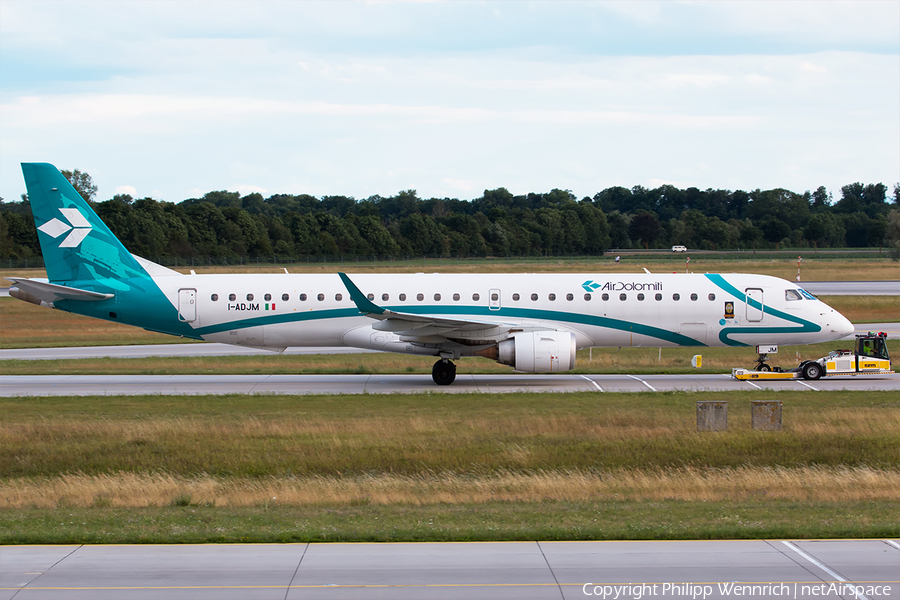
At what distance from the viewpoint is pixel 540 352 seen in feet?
89.0

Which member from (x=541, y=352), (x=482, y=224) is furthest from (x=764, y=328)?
(x=482, y=224)

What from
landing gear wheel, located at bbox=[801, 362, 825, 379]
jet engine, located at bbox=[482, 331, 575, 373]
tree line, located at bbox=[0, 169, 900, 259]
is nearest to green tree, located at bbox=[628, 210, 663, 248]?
tree line, located at bbox=[0, 169, 900, 259]

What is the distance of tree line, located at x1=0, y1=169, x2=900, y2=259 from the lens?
97.6 m

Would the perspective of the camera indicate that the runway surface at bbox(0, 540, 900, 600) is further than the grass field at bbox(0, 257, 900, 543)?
No

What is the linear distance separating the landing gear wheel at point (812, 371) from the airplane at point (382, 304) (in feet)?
3.10

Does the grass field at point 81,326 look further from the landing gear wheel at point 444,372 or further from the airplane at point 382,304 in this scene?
the landing gear wheel at point 444,372

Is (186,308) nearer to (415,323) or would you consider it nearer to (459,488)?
(415,323)

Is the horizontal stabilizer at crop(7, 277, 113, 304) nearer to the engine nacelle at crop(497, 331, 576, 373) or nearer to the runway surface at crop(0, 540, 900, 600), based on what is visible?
the engine nacelle at crop(497, 331, 576, 373)

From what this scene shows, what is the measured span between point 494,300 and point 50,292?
563 inches

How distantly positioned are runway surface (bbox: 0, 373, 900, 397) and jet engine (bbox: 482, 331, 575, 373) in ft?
3.60

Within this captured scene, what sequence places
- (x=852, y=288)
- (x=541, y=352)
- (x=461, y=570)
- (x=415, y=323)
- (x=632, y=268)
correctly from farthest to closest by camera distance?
(x=632, y=268) < (x=852, y=288) < (x=415, y=323) < (x=541, y=352) < (x=461, y=570)

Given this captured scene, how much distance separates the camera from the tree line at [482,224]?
97.6 meters

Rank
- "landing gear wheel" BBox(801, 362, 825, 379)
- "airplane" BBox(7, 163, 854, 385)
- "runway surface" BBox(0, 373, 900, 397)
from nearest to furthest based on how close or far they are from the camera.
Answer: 1. "runway surface" BBox(0, 373, 900, 397)
2. "airplane" BBox(7, 163, 854, 385)
3. "landing gear wheel" BBox(801, 362, 825, 379)

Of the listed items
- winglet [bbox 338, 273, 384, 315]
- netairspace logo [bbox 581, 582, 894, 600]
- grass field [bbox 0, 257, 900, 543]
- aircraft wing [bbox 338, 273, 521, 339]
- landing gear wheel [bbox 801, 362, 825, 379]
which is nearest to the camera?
netairspace logo [bbox 581, 582, 894, 600]
